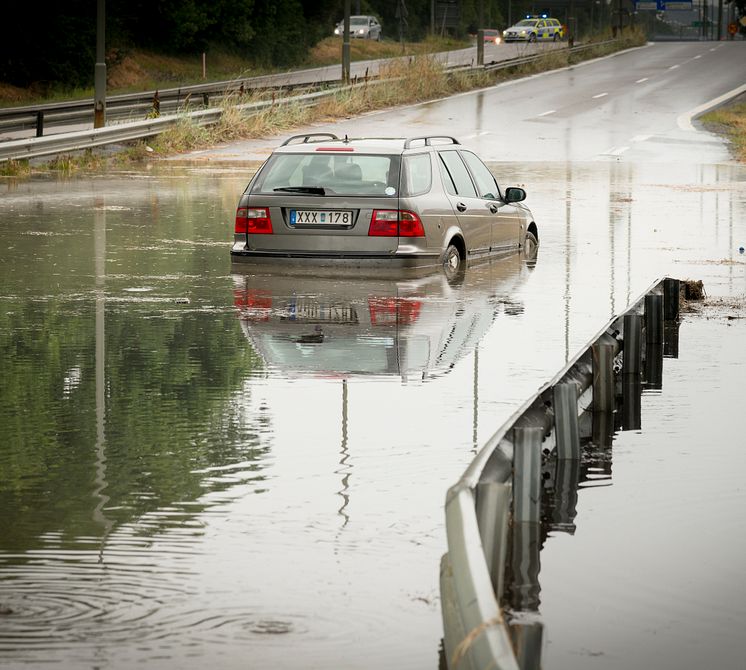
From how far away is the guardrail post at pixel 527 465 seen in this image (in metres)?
6.91

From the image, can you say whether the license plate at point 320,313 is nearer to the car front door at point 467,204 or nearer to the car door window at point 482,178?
the car front door at point 467,204

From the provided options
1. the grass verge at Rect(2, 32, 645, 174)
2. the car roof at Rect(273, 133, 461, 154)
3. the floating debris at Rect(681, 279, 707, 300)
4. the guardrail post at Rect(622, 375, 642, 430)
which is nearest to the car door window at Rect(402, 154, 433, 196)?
the car roof at Rect(273, 133, 461, 154)

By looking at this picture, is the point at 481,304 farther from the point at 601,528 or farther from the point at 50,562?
the point at 50,562

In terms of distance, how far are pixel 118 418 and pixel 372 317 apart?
477 cm

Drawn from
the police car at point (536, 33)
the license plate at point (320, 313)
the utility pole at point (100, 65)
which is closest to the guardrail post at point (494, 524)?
the license plate at point (320, 313)

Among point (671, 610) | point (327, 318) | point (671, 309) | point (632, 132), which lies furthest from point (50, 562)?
point (632, 132)

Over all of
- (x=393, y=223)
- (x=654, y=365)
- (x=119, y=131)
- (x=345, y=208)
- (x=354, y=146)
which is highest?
(x=119, y=131)

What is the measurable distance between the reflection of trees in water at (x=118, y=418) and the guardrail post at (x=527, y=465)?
144 centimetres

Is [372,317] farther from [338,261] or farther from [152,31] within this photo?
[152,31]

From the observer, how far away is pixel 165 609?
233 inches

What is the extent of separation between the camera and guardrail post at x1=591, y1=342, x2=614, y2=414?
980 centimetres

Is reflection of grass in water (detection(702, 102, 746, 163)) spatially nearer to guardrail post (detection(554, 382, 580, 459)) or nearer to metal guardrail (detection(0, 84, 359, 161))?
metal guardrail (detection(0, 84, 359, 161))

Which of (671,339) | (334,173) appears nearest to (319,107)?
(334,173)

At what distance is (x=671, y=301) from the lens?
553 inches
